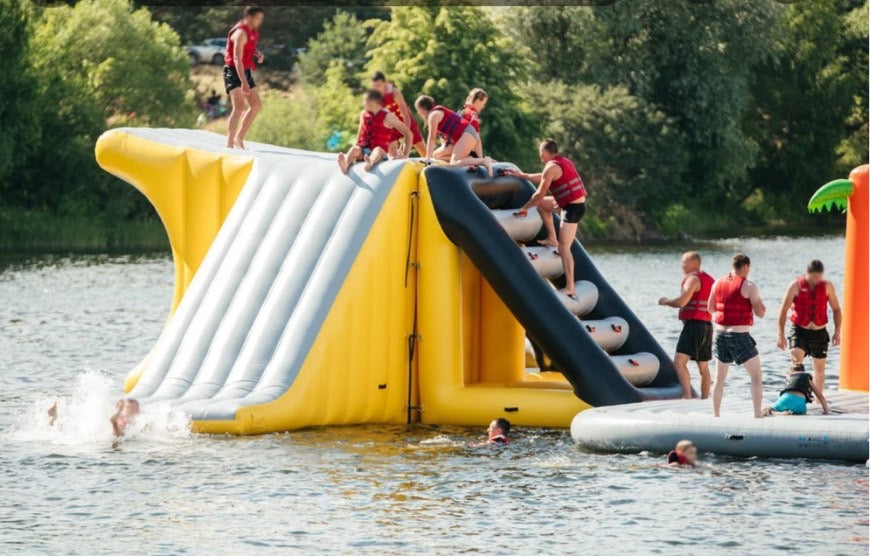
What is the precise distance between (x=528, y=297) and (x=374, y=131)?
2.24m

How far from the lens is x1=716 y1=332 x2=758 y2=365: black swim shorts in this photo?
545 inches

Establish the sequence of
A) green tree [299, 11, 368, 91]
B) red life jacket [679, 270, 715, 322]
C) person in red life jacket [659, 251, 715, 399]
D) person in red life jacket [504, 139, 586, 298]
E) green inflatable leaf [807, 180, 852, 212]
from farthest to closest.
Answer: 1. green tree [299, 11, 368, 91]
2. green inflatable leaf [807, 180, 852, 212]
3. person in red life jacket [504, 139, 586, 298]
4. red life jacket [679, 270, 715, 322]
5. person in red life jacket [659, 251, 715, 399]

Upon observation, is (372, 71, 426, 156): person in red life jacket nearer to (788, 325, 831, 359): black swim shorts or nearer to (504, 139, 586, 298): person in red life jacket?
(504, 139, 586, 298): person in red life jacket

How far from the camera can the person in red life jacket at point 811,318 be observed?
15.3m

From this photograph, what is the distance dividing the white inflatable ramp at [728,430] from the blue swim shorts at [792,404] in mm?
117

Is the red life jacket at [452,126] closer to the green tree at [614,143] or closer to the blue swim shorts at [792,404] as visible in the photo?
the blue swim shorts at [792,404]

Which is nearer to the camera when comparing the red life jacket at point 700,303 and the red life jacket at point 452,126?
the red life jacket at point 700,303

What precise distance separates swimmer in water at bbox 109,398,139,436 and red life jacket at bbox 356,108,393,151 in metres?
3.17

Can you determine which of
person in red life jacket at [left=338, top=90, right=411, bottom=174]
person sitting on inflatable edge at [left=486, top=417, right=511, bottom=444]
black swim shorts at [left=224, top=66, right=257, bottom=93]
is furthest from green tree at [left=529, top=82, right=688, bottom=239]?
person sitting on inflatable edge at [left=486, top=417, right=511, bottom=444]

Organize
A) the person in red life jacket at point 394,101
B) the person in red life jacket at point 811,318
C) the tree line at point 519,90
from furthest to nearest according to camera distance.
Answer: the tree line at point 519,90, the person in red life jacket at point 394,101, the person in red life jacket at point 811,318

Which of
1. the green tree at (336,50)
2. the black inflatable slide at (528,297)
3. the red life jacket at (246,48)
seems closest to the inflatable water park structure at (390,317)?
the black inflatable slide at (528,297)

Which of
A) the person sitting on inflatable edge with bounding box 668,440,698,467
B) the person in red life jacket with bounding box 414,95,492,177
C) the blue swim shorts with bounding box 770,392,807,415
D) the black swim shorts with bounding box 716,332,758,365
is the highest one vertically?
the person in red life jacket with bounding box 414,95,492,177

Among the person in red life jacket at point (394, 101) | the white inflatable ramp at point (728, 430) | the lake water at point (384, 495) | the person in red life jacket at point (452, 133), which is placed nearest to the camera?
the lake water at point (384, 495)

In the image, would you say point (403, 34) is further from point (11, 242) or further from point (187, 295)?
point (187, 295)
